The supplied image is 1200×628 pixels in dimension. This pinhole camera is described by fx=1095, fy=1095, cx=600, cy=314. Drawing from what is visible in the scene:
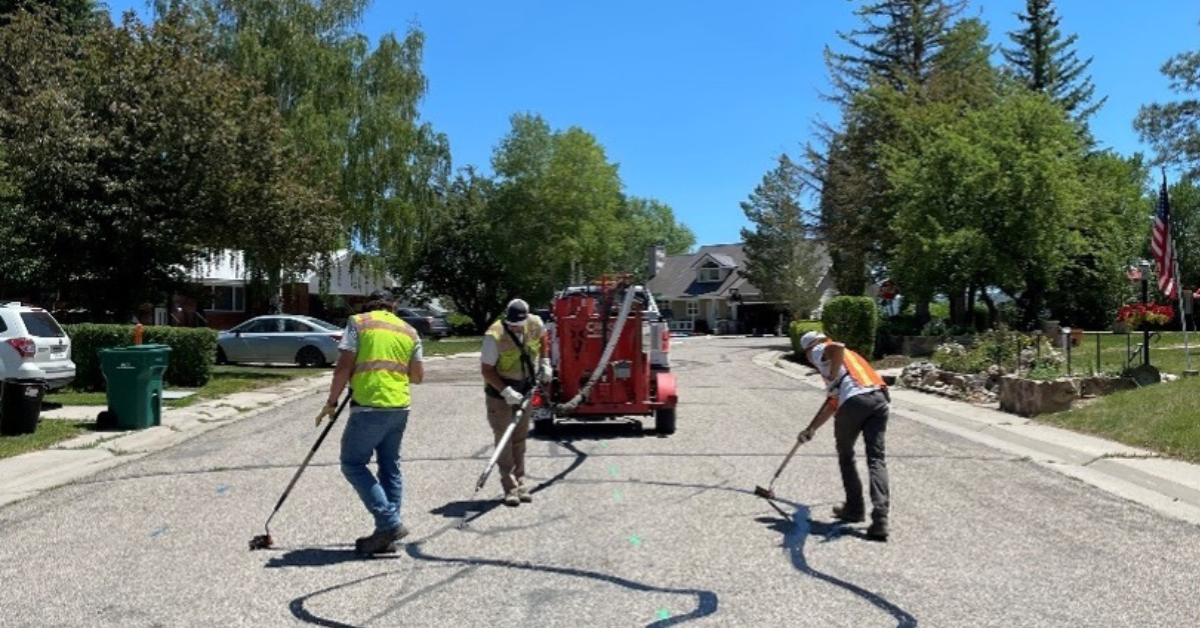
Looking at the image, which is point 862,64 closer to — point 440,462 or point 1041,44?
point 1041,44

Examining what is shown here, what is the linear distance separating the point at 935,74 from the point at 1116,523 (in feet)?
124

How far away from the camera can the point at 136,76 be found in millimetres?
23734

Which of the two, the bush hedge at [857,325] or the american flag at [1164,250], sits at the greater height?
the american flag at [1164,250]

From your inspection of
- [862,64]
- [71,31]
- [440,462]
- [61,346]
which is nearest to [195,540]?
[440,462]

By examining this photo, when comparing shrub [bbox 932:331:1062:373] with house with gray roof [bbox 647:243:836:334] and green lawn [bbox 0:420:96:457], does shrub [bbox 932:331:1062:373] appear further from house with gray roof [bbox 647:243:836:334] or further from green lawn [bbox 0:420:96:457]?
house with gray roof [bbox 647:243:836:334]

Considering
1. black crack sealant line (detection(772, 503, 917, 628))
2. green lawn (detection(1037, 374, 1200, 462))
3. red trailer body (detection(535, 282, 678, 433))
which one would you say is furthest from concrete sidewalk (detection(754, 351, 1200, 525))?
red trailer body (detection(535, 282, 678, 433))

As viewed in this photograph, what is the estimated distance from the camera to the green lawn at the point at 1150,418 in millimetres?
12141

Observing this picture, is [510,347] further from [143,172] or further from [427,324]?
[427,324]

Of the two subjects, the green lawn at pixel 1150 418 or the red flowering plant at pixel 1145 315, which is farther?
the red flowering plant at pixel 1145 315

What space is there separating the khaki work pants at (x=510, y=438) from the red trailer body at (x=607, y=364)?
14.4 feet

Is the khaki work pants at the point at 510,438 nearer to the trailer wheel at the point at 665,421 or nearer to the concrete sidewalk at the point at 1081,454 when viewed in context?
the trailer wheel at the point at 665,421

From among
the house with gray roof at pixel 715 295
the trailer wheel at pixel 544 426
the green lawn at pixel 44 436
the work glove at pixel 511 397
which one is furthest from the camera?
the house with gray roof at pixel 715 295

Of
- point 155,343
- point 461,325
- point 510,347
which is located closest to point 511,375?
point 510,347

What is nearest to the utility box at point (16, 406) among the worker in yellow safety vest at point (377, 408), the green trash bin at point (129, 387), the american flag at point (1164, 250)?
the green trash bin at point (129, 387)
